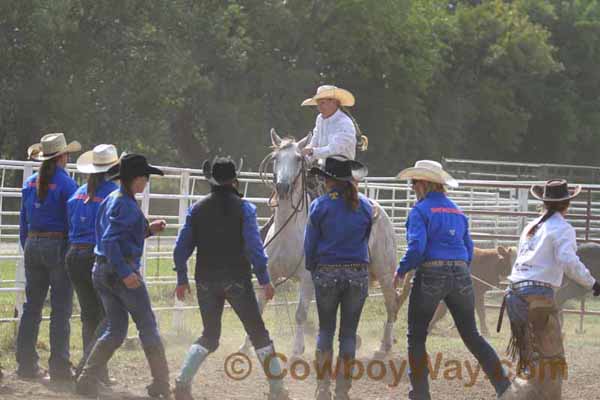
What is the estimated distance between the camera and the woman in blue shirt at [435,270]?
295 inches

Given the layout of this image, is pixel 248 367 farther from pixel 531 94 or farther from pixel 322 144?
pixel 531 94

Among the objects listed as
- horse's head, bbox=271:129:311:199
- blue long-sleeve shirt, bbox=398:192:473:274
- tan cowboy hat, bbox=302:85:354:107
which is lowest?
blue long-sleeve shirt, bbox=398:192:473:274

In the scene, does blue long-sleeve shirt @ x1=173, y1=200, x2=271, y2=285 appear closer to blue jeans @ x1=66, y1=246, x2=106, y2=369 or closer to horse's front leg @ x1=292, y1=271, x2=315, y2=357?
blue jeans @ x1=66, y1=246, x2=106, y2=369

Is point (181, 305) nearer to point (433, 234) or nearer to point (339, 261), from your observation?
point (339, 261)

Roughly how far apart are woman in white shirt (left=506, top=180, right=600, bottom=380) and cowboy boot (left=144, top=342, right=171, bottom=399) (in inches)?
95.6

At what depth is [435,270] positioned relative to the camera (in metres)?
7.49

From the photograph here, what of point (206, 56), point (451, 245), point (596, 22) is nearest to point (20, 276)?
point (451, 245)

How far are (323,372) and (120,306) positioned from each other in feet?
4.85

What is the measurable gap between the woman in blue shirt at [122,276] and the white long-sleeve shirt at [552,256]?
2.56m

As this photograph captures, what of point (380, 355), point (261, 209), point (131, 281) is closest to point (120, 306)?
point (131, 281)

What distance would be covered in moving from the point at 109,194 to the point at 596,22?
45.0 m

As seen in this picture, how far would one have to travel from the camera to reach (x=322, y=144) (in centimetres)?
1016

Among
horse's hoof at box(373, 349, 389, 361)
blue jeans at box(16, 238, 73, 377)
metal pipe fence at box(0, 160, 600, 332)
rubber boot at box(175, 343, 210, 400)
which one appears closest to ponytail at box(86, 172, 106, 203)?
blue jeans at box(16, 238, 73, 377)

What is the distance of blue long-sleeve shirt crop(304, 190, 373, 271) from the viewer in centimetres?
754
